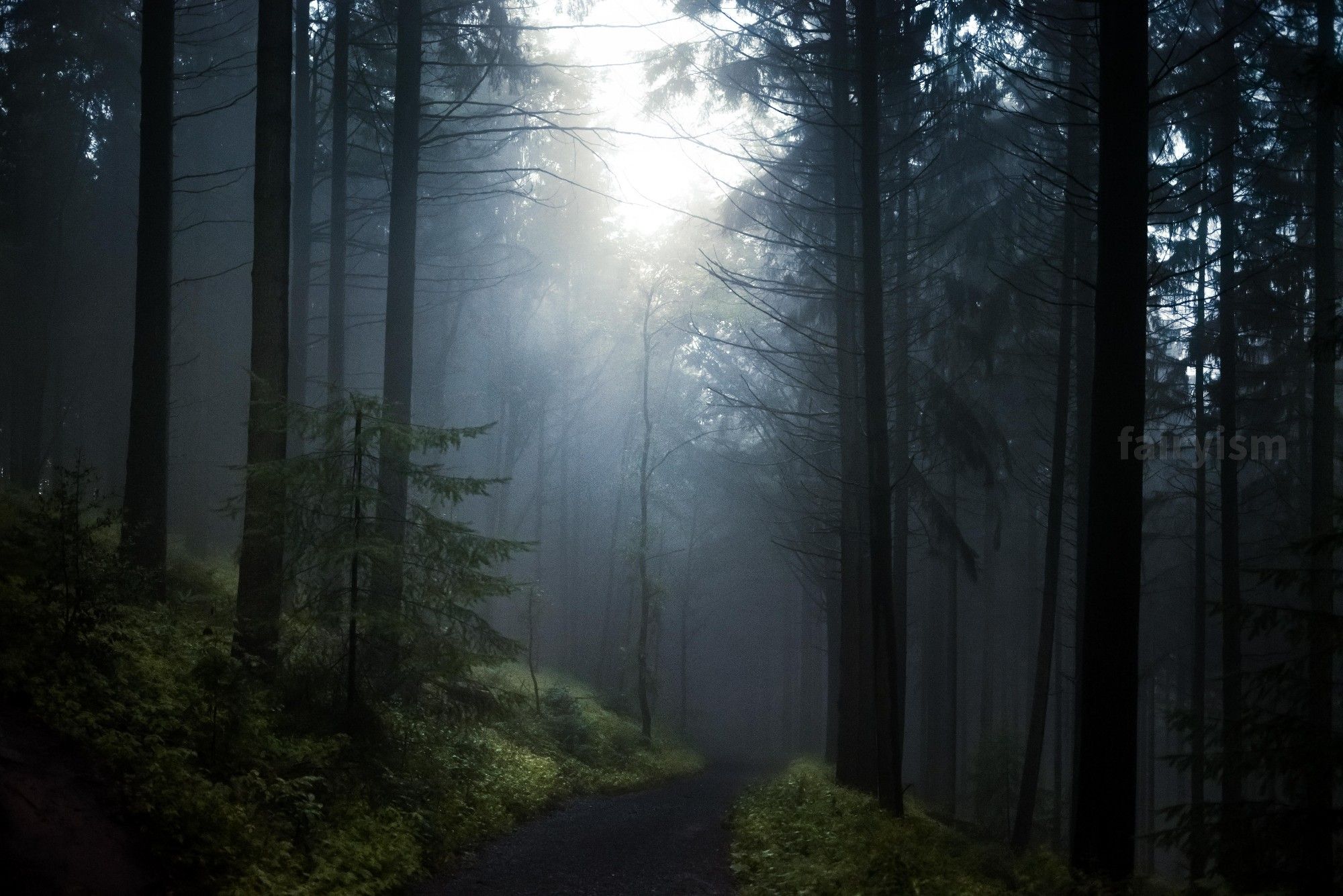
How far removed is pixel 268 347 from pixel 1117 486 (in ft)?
28.9

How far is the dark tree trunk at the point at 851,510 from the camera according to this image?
14523mm

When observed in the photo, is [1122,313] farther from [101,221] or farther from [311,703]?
[101,221]

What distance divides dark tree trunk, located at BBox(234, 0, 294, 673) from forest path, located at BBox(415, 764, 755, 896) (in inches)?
125

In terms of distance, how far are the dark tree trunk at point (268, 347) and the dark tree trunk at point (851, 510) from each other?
797 centimetres

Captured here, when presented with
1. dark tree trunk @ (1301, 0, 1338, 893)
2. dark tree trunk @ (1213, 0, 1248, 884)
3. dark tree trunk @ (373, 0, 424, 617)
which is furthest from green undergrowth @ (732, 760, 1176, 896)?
dark tree trunk @ (373, 0, 424, 617)

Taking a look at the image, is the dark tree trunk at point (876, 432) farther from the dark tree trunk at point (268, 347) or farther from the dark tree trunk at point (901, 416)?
the dark tree trunk at point (268, 347)

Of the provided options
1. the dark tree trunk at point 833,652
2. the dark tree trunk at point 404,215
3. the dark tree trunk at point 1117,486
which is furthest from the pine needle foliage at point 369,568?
the dark tree trunk at point 833,652

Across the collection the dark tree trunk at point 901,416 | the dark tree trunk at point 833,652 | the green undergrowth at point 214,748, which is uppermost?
the dark tree trunk at point 901,416

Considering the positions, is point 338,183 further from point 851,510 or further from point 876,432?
point 876,432

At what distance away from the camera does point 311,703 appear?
865 cm

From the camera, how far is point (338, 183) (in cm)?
1756

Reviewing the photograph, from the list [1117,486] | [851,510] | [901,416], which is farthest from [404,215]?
[1117,486]

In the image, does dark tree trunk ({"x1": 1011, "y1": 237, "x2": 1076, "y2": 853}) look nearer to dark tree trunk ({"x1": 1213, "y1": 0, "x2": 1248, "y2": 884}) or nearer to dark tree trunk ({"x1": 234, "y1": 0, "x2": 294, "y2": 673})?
dark tree trunk ({"x1": 1213, "y1": 0, "x2": 1248, "y2": 884})

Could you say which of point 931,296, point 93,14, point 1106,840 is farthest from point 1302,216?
point 93,14
